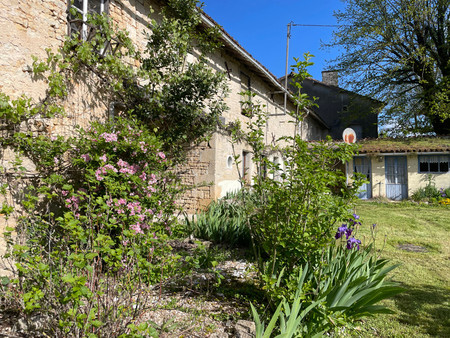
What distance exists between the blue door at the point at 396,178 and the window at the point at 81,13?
1364 centimetres

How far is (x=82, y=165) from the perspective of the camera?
4082mm

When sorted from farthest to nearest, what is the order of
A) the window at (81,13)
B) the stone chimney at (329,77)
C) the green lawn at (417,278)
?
the stone chimney at (329,77), the window at (81,13), the green lawn at (417,278)

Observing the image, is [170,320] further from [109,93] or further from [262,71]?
[262,71]

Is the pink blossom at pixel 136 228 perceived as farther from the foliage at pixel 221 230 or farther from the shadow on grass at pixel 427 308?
the shadow on grass at pixel 427 308

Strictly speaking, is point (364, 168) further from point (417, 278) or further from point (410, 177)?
point (417, 278)

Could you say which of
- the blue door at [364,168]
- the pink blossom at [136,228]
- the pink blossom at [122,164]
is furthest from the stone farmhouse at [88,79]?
the blue door at [364,168]

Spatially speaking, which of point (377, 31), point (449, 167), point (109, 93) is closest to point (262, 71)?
point (109, 93)

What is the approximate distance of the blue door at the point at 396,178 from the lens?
14008mm

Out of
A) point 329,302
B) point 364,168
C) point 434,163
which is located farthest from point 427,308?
point 434,163

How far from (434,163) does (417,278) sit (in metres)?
11.8

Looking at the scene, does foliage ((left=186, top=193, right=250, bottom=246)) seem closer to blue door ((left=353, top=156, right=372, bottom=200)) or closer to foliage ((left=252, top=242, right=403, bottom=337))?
foliage ((left=252, top=242, right=403, bottom=337))

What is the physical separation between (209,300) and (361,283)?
1.53 m

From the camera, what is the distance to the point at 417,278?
14.0ft

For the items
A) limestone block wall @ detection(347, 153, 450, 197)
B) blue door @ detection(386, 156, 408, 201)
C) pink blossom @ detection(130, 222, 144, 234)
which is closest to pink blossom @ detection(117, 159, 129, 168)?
pink blossom @ detection(130, 222, 144, 234)
